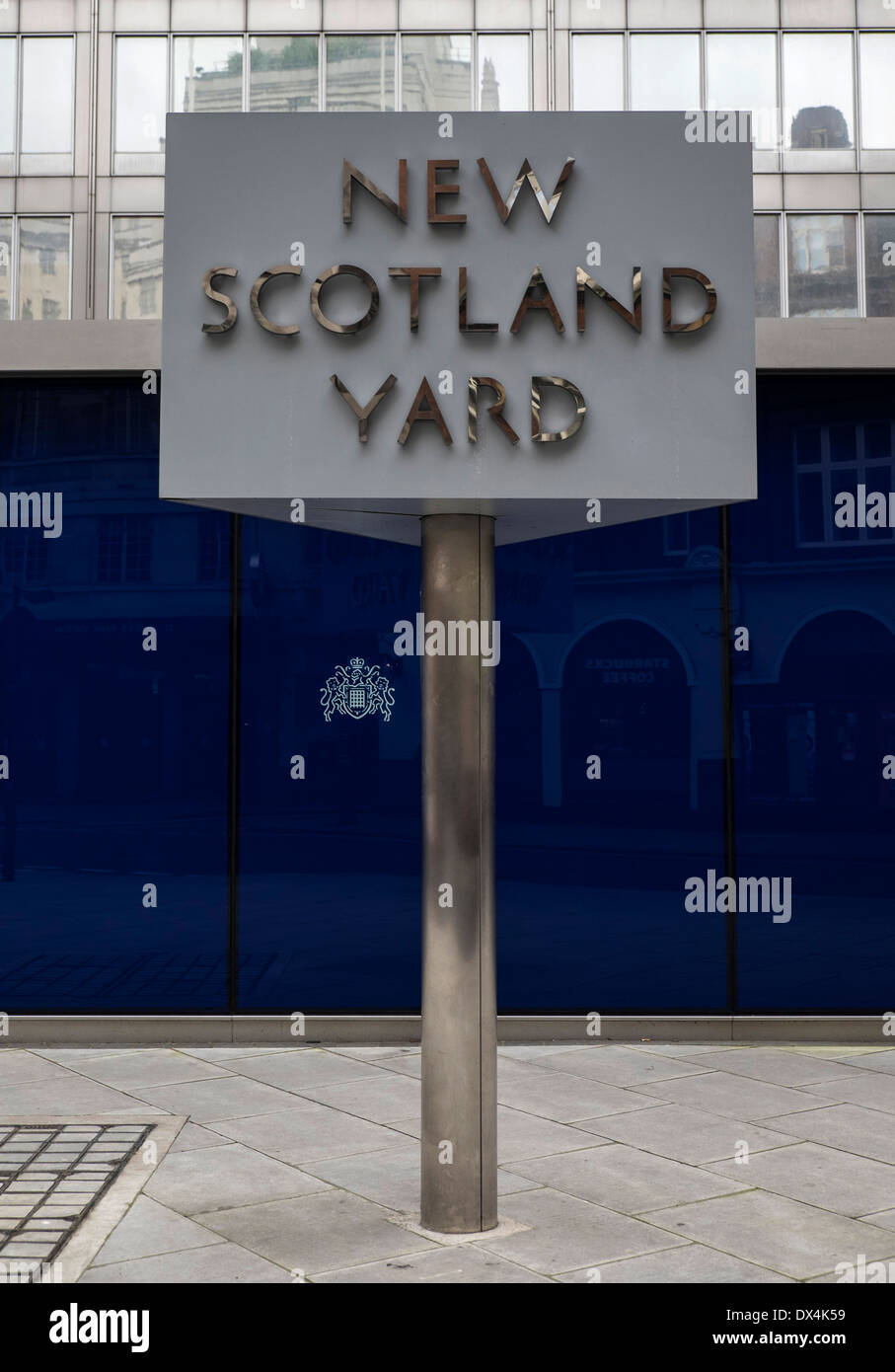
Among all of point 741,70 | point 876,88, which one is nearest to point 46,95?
point 741,70

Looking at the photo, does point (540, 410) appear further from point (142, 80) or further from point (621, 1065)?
point (142, 80)

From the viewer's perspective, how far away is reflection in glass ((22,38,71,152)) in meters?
25.9

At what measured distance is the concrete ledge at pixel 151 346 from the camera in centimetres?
948

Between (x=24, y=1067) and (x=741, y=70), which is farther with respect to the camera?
(x=741, y=70)

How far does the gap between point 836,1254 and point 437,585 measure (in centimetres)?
311

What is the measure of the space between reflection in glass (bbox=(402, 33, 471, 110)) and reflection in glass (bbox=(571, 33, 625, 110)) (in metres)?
2.36

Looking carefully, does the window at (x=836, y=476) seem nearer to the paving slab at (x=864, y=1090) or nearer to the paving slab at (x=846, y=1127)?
the paving slab at (x=864, y=1090)

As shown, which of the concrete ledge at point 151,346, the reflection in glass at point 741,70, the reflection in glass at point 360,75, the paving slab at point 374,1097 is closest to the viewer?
the paving slab at point 374,1097

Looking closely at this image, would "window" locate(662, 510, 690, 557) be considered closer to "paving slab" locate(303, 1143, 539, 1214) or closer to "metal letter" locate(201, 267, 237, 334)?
"paving slab" locate(303, 1143, 539, 1214)

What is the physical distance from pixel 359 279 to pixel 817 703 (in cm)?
547

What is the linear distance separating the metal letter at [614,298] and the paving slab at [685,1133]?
159 inches

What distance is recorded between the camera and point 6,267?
2784 centimetres

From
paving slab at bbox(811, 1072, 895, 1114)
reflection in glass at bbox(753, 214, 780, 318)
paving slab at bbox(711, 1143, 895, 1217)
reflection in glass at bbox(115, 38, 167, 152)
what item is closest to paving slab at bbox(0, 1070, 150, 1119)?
paving slab at bbox(711, 1143, 895, 1217)

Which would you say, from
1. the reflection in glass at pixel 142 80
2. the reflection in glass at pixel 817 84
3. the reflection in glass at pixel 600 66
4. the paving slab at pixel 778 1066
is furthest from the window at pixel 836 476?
the reflection in glass at pixel 817 84
